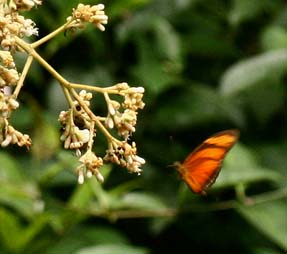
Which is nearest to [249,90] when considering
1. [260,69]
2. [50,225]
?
[260,69]

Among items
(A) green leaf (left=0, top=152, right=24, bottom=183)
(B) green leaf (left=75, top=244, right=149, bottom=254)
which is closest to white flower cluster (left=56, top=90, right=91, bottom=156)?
(B) green leaf (left=75, top=244, right=149, bottom=254)

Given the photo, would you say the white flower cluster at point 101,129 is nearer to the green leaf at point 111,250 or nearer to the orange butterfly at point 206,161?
the orange butterfly at point 206,161

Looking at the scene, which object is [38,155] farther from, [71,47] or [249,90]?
[249,90]

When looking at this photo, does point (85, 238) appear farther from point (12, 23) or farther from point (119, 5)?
point (12, 23)

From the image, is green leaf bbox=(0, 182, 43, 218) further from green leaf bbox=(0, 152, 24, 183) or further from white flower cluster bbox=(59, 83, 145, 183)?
white flower cluster bbox=(59, 83, 145, 183)

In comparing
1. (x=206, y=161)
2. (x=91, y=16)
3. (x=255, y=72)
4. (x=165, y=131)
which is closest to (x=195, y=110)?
(x=165, y=131)

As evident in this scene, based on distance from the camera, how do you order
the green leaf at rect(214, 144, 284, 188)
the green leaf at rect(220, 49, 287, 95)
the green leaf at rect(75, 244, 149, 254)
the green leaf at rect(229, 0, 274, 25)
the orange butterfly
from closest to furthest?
the orange butterfly → the green leaf at rect(75, 244, 149, 254) → the green leaf at rect(214, 144, 284, 188) → the green leaf at rect(220, 49, 287, 95) → the green leaf at rect(229, 0, 274, 25)
